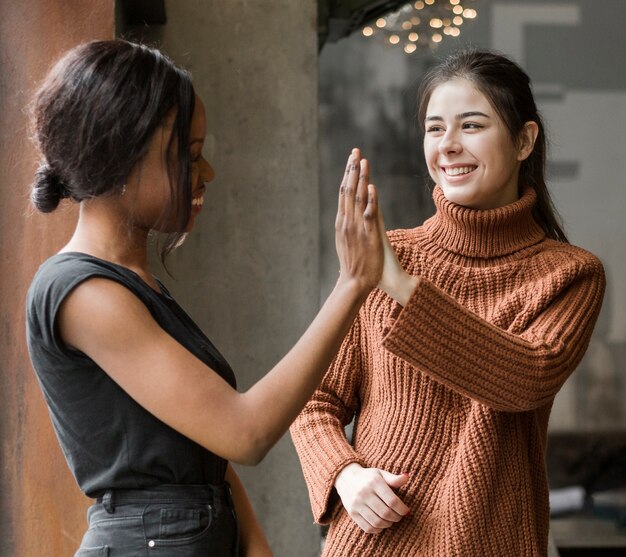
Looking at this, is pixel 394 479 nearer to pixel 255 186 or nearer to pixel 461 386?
pixel 461 386

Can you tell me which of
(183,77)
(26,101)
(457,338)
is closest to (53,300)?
(183,77)

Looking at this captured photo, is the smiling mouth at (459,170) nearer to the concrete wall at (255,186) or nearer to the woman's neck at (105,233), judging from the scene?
the woman's neck at (105,233)

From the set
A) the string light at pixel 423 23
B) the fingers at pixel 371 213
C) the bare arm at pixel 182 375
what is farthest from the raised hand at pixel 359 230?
the string light at pixel 423 23

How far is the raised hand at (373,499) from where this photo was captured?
1.68m

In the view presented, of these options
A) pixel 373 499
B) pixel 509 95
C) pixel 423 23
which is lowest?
pixel 373 499

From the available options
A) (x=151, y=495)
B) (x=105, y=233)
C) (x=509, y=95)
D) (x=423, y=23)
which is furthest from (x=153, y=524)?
(x=423, y=23)

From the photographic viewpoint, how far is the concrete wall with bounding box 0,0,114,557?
2570 millimetres

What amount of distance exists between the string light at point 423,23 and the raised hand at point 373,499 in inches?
115

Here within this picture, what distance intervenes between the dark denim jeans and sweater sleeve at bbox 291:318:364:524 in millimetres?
441

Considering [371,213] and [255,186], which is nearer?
[371,213]

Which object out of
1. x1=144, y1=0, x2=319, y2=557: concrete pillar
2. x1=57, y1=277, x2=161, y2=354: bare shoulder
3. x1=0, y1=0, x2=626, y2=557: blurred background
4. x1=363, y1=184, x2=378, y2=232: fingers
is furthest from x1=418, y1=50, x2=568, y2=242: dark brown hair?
x1=144, y1=0, x2=319, y2=557: concrete pillar

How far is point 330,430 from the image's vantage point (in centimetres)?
183

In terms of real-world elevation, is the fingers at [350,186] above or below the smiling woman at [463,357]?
above

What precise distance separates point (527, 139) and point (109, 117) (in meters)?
0.91
